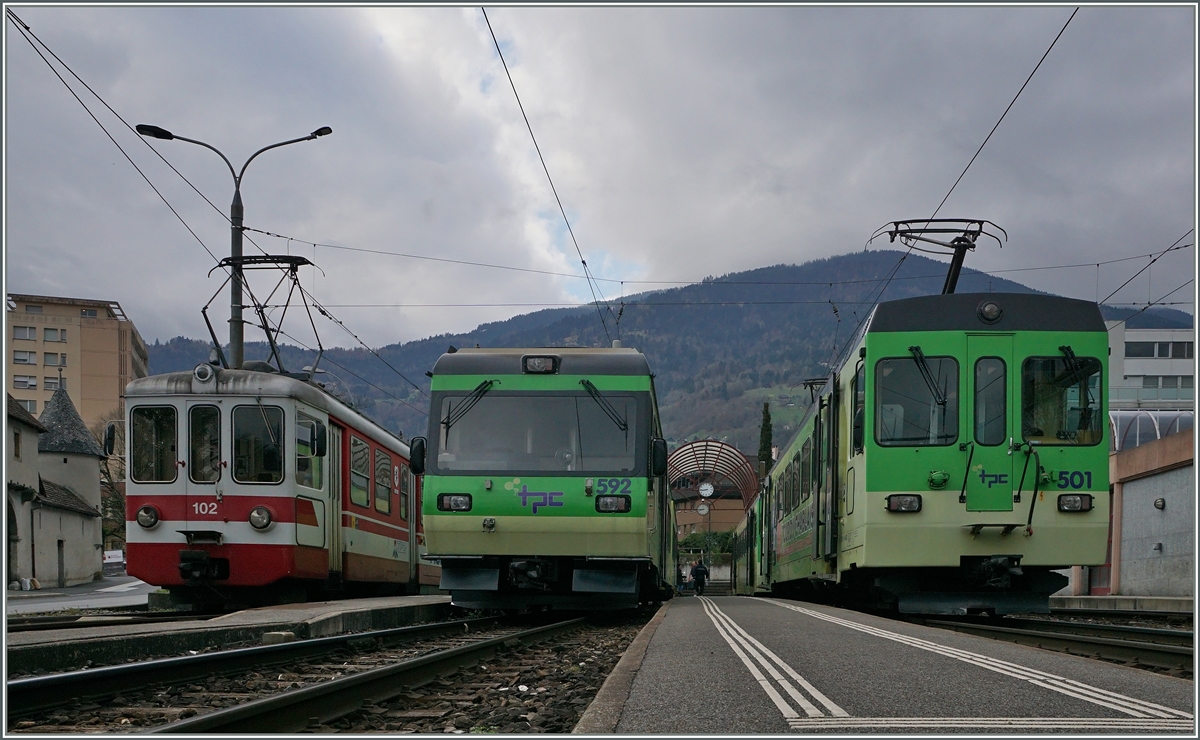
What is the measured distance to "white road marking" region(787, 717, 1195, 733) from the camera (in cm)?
461

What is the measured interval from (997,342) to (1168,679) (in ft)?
20.2

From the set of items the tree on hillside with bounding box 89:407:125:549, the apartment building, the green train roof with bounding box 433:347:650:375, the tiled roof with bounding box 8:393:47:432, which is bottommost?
the tree on hillside with bounding box 89:407:125:549

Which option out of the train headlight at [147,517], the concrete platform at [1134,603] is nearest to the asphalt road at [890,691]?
the train headlight at [147,517]

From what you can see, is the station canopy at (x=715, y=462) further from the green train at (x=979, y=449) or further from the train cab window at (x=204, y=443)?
the green train at (x=979, y=449)

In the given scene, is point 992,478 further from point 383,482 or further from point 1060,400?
point 383,482

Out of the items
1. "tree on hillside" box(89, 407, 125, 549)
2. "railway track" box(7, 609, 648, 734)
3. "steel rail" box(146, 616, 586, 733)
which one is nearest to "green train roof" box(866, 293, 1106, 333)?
"railway track" box(7, 609, 648, 734)

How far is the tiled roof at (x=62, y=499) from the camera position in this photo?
4214 cm

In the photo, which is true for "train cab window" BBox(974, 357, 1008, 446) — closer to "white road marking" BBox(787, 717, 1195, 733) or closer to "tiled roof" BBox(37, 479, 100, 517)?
"white road marking" BBox(787, 717, 1195, 733)

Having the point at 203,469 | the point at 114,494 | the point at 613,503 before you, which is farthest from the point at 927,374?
the point at 114,494

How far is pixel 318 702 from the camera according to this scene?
5598 mm

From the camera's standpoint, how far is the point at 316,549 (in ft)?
49.2

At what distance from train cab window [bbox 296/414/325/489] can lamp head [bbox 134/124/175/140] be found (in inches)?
271

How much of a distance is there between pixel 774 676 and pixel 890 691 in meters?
0.75

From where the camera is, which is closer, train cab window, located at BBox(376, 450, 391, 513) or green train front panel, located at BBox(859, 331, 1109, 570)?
green train front panel, located at BBox(859, 331, 1109, 570)
